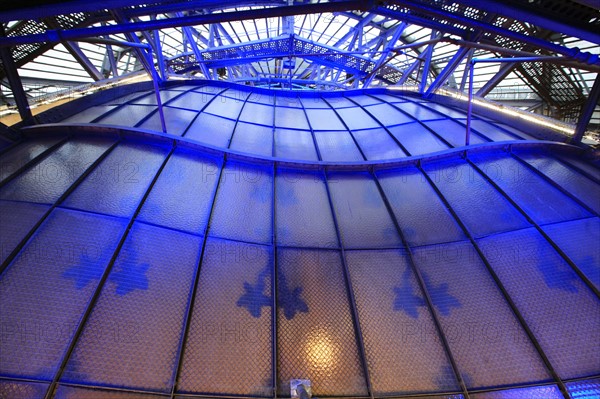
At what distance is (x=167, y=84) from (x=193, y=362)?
15429 mm

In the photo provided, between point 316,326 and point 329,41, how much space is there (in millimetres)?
32271

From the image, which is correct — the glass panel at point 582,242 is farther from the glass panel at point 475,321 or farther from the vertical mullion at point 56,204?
the vertical mullion at point 56,204

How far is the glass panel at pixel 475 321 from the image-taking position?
5211 mm

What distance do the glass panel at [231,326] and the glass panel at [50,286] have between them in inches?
87.7

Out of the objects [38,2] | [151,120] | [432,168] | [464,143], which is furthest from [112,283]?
[464,143]

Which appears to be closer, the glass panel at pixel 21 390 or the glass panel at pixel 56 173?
the glass panel at pixel 21 390

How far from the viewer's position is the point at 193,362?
493 cm

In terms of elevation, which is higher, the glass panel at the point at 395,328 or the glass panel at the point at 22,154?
the glass panel at the point at 22,154

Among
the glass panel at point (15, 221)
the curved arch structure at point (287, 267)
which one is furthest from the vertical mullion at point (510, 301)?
the glass panel at point (15, 221)

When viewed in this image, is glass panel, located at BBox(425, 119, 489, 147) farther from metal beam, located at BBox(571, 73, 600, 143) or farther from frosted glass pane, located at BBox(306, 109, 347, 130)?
frosted glass pane, located at BBox(306, 109, 347, 130)

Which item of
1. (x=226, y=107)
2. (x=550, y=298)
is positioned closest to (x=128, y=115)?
(x=226, y=107)

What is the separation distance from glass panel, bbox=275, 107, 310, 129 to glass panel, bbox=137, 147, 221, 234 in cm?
458

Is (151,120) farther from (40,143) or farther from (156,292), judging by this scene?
(156,292)

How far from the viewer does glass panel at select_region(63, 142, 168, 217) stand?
273 inches
